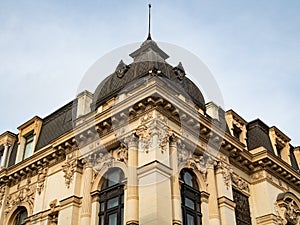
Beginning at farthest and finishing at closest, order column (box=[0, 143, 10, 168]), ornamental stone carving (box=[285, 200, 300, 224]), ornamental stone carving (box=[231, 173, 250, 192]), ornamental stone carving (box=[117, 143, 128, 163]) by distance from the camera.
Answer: column (box=[0, 143, 10, 168])
ornamental stone carving (box=[285, 200, 300, 224])
ornamental stone carving (box=[231, 173, 250, 192])
ornamental stone carving (box=[117, 143, 128, 163])

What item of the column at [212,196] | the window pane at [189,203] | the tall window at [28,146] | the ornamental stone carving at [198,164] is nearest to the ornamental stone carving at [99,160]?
the ornamental stone carving at [198,164]

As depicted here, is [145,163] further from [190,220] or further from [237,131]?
[237,131]

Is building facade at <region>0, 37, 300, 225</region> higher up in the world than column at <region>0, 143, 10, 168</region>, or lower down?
lower down

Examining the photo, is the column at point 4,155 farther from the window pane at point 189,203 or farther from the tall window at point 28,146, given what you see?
the window pane at point 189,203

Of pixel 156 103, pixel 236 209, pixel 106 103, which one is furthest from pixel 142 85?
pixel 236 209

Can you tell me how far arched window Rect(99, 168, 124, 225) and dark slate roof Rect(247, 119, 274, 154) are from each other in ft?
32.9

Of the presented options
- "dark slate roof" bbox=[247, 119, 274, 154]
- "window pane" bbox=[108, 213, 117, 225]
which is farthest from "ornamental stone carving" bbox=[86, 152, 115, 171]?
"dark slate roof" bbox=[247, 119, 274, 154]

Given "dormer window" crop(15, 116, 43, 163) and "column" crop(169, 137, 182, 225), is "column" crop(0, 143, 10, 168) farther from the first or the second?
"column" crop(169, 137, 182, 225)

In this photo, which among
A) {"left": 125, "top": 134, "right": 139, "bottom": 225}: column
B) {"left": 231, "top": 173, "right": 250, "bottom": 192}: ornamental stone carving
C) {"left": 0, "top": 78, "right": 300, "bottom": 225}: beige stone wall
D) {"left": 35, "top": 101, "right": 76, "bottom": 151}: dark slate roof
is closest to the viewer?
{"left": 125, "top": 134, "right": 139, "bottom": 225}: column

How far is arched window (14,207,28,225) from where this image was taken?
26952mm

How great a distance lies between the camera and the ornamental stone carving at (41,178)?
26155 millimetres

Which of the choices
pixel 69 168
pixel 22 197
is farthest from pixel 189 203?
pixel 22 197

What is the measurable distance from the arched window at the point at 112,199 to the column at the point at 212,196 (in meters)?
4.41

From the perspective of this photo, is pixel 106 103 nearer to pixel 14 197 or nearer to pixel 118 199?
pixel 118 199
